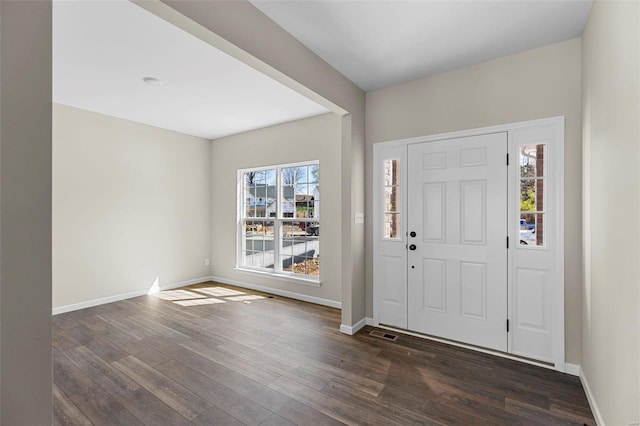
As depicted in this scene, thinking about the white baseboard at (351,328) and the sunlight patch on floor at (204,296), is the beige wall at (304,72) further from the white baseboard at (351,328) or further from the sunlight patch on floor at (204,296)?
the sunlight patch on floor at (204,296)

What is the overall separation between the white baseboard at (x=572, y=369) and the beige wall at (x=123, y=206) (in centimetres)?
529

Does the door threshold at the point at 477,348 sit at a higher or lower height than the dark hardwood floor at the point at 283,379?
higher

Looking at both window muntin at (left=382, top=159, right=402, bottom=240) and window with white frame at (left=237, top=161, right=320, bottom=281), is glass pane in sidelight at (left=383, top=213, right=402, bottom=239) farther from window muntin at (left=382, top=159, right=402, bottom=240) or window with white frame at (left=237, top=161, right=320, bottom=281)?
window with white frame at (left=237, top=161, right=320, bottom=281)

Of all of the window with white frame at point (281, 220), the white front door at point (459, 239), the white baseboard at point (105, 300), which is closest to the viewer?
the white front door at point (459, 239)

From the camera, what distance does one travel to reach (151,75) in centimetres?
304

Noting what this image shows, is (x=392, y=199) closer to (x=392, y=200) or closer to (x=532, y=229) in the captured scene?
(x=392, y=200)

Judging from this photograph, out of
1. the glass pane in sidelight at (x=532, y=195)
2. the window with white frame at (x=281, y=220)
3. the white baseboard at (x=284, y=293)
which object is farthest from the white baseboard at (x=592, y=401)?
the window with white frame at (x=281, y=220)

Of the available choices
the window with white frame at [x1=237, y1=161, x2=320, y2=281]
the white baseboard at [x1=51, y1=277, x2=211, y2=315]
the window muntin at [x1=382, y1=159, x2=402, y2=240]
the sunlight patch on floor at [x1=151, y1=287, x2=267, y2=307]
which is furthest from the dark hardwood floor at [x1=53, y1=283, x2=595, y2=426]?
the window with white frame at [x1=237, y1=161, x2=320, y2=281]

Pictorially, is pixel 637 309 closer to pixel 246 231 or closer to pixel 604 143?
pixel 604 143

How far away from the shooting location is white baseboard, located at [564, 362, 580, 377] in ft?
7.80

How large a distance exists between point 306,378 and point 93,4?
311cm

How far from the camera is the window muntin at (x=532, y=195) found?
2.56m

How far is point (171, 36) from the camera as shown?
239 cm

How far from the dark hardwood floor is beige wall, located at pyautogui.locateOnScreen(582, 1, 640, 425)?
0.52 m
